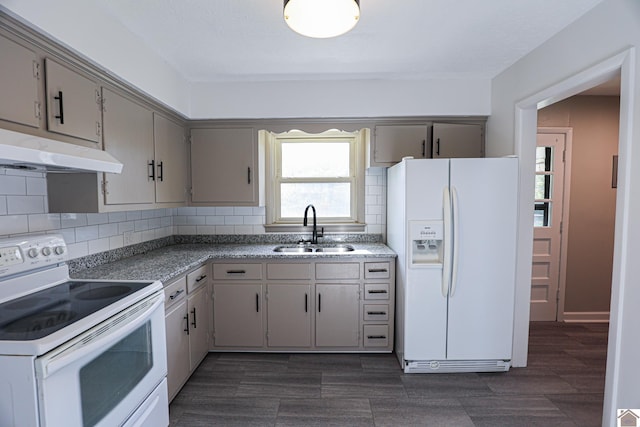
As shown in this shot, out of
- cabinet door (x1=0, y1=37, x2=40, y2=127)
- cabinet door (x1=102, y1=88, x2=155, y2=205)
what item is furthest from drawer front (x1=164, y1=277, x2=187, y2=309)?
cabinet door (x1=0, y1=37, x2=40, y2=127)

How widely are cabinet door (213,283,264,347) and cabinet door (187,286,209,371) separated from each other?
10cm

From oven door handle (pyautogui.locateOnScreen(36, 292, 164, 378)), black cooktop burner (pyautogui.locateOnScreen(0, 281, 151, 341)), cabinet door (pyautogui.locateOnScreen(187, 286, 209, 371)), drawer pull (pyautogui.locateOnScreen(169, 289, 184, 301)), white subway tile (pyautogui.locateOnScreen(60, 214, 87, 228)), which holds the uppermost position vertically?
white subway tile (pyautogui.locateOnScreen(60, 214, 87, 228))

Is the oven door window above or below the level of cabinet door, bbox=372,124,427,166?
below

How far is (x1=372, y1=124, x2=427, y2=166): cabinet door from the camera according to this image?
304cm

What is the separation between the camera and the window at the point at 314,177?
3.44 metres

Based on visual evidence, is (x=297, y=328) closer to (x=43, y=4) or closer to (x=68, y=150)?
(x=68, y=150)

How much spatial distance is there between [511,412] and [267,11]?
9.86ft

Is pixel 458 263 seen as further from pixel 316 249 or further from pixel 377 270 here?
pixel 316 249

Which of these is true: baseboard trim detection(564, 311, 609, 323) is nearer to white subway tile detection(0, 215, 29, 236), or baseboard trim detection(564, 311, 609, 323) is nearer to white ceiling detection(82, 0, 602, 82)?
white ceiling detection(82, 0, 602, 82)

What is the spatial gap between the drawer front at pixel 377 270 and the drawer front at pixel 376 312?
27 cm

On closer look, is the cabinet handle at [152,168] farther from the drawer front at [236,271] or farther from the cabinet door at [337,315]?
the cabinet door at [337,315]

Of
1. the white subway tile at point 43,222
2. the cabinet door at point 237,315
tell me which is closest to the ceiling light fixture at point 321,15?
the white subway tile at point 43,222

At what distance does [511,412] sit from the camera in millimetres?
2074

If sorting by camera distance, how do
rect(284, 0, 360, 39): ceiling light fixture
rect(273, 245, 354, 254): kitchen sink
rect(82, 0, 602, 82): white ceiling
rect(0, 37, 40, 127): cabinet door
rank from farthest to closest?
1. rect(273, 245, 354, 254): kitchen sink
2. rect(82, 0, 602, 82): white ceiling
3. rect(284, 0, 360, 39): ceiling light fixture
4. rect(0, 37, 40, 127): cabinet door
